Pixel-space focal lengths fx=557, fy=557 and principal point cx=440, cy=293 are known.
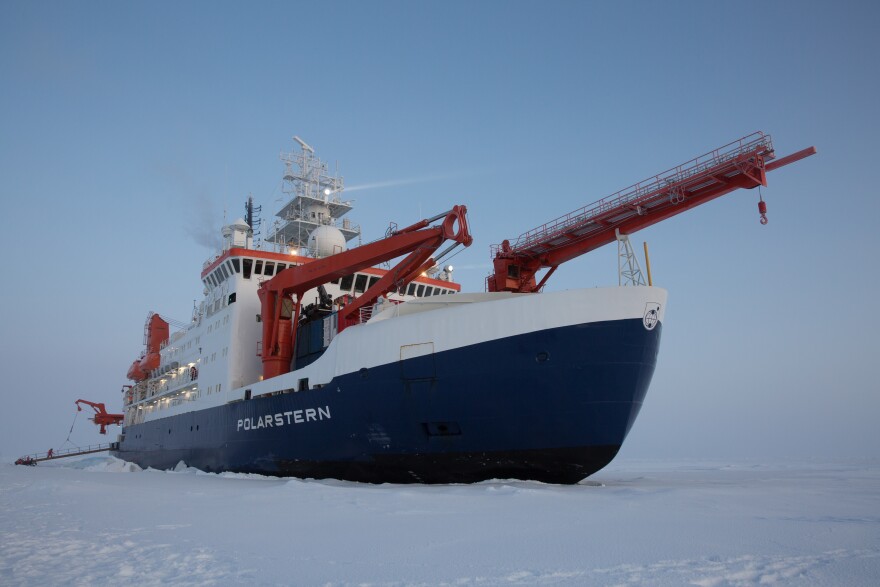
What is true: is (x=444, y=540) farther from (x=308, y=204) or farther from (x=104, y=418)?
(x=104, y=418)

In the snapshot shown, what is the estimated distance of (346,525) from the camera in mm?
6734

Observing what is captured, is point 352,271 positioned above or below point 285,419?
above

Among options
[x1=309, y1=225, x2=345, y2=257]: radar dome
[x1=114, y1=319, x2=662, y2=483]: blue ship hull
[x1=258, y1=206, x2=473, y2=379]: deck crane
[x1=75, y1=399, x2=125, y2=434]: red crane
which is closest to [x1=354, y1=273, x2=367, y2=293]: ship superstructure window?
[x1=309, y1=225, x2=345, y2=257]: radar dome

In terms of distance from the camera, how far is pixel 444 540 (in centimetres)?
574

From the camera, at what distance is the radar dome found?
2225 centimetres

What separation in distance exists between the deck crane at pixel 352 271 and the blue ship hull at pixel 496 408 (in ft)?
11.4

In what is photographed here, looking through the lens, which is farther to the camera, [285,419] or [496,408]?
[285,419]

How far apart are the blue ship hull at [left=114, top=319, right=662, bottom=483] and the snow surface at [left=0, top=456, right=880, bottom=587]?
239 cm

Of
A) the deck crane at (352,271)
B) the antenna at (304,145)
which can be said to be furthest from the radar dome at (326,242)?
the antenna at (304,145)

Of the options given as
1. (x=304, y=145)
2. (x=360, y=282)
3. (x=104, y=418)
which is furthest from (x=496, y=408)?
(x=104, y=418)

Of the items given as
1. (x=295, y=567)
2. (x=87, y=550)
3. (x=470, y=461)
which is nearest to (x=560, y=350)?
(x=470, y=461)

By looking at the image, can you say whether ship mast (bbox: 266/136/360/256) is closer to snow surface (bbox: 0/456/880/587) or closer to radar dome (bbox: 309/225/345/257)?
radar dome (bbox: 309/225/345/257)

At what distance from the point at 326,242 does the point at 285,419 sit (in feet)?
27.9

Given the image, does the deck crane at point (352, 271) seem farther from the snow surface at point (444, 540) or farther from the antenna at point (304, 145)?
the antenna at point (304, 145)
